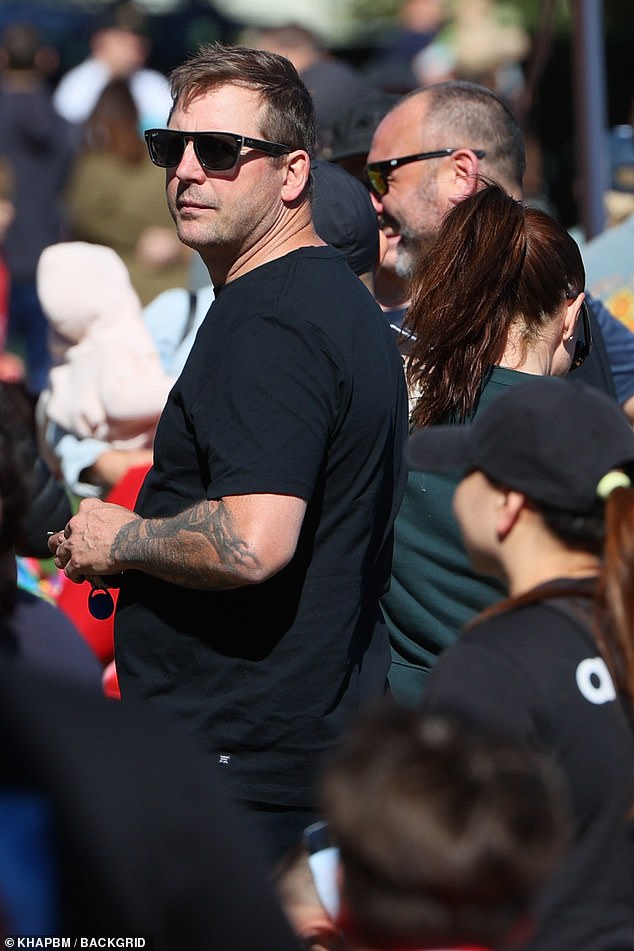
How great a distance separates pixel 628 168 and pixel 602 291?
2033mm

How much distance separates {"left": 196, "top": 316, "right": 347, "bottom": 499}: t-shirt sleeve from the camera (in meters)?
2.61

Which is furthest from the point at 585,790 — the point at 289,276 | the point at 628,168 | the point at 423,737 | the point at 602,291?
the point at 628,168

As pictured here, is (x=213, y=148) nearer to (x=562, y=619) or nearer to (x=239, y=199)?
(x=239, y=199)

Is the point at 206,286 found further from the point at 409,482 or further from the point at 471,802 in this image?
the point at 471,802

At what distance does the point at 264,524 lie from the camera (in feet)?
8.50

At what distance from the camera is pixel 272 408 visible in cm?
263

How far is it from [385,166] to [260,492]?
5.42ft

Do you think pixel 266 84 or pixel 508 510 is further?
pixel 266 84

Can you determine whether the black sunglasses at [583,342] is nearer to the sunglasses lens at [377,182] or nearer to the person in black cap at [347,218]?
the person in black cap at [347,218]

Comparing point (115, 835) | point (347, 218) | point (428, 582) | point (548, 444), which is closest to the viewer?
point (115, 835)

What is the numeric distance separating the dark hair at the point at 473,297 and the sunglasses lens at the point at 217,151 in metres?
0.48

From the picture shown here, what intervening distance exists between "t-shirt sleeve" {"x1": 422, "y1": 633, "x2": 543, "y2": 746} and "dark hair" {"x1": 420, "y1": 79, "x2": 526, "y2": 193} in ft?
7.30

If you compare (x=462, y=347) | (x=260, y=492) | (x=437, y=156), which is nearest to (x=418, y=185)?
(x=437, y=156)

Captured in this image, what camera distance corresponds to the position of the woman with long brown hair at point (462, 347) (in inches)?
120
